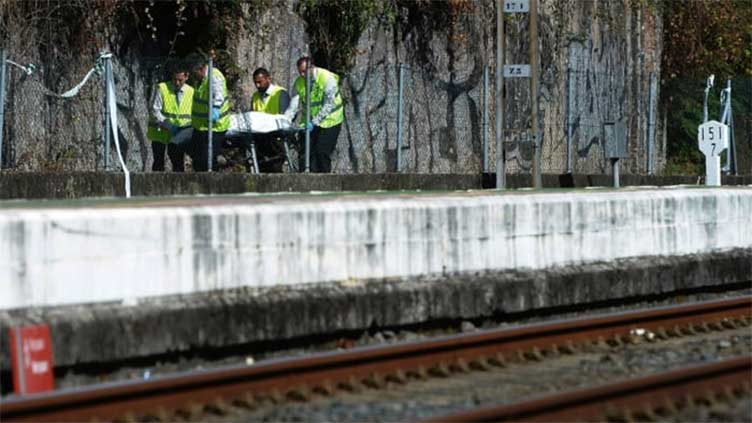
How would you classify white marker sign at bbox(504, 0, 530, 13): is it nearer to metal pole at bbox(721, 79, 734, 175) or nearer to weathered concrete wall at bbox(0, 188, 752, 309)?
weathered concrete wall at bbox(0, 188, 752, 309)

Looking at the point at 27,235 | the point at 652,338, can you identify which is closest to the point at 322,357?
the point at 27,235

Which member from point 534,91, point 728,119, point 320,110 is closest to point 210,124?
point 320,110

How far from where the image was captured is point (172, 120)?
68.6 feet

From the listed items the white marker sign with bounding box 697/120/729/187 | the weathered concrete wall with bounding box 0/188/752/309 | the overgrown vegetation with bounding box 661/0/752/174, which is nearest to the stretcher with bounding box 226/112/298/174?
the weathered concrete wall with bounding box 0/188/752/309

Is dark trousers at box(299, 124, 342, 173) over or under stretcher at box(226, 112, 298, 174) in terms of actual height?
under

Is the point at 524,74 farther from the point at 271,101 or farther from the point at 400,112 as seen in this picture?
the point at 271,101

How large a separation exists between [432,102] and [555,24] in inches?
271

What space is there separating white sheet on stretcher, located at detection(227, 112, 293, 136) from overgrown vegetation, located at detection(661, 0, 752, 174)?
628 inches

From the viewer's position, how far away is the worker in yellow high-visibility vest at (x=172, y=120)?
2077 centimetres

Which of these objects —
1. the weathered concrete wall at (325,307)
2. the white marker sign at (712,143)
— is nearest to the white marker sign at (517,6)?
the white marker sign at (712,143)

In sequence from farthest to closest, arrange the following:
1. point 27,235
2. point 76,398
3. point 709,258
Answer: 1. point 709,258
2. point 27,235
3. point 76,398

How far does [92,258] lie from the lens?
10648 mm

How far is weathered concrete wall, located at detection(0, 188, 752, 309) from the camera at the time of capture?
34.4ft

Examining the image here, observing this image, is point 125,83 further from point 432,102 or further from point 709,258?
point 709,258
